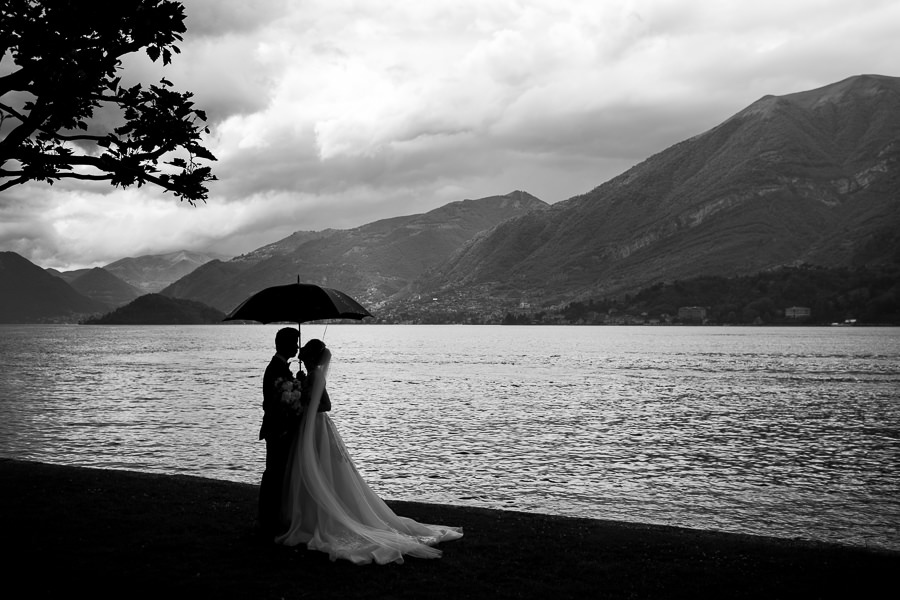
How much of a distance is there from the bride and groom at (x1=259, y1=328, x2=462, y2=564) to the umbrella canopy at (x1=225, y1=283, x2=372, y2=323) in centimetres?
58

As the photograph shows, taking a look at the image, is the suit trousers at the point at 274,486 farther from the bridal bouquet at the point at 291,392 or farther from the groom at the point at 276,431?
the bridal bouquet at the point at 291,392

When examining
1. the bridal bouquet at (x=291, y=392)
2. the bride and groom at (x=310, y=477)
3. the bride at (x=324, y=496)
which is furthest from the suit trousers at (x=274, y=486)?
the bridal bouquet at (x=291, y=392)

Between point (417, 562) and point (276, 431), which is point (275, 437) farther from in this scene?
point (417, 562)

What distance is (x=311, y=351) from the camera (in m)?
12.3

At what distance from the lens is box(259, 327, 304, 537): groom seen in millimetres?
11938

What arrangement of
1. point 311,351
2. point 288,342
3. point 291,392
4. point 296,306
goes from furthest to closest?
Result: point 296,306, point 311,351, point 291,392, point 288,342

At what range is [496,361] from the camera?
120m

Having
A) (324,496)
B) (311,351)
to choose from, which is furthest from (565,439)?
(311,351)

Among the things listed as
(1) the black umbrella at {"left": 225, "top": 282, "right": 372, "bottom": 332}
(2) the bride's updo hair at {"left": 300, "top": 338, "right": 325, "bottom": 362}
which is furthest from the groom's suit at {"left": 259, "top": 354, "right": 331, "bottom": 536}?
(1) the black umbrella at {"left": 225, "top": 282, "right": 372, "bottom": 332}

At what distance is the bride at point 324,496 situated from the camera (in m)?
12.1

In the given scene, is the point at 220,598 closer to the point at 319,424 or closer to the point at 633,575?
the point at 319,424

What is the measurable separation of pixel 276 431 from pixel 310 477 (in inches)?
36.8

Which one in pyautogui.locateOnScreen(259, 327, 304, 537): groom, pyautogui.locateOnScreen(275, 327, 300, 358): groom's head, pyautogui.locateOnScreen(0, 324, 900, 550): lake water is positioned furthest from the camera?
pyautogui.locateOnScreen(0, 324, 900, 550): lake water

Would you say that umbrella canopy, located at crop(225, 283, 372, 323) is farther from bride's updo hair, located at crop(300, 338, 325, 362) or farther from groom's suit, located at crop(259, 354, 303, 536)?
groom's suit, located at crop(259, 354, 303, 536)
